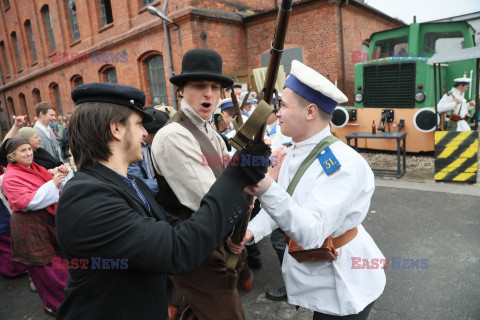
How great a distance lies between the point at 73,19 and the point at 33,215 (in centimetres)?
1696

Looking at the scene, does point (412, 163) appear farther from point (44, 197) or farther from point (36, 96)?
point (36, 96)

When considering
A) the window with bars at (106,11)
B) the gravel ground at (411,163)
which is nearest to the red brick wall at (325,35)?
the gravel ground at (411,163)

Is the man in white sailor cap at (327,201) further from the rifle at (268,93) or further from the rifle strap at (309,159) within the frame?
the rifle at (268,93)

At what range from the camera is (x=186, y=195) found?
1677 millimetres

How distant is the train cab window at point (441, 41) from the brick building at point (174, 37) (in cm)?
252

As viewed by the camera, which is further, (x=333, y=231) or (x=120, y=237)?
(x=333, y=231)

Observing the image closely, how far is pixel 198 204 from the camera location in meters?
1.67

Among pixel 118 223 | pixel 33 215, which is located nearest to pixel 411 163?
pixel 33 215

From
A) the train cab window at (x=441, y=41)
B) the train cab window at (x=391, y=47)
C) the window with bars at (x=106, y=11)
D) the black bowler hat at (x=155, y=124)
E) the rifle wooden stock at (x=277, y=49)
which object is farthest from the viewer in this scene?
the window with bars at (x=106, y=11)

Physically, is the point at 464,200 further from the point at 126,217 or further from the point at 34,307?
the point at 34,307

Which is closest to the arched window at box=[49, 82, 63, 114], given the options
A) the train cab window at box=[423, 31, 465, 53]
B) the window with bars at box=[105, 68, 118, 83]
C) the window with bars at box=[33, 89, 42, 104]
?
the window with bars at box=[33, 89, 42, 104]

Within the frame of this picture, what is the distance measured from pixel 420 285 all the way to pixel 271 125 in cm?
259

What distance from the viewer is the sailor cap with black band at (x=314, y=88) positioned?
144 centimetres

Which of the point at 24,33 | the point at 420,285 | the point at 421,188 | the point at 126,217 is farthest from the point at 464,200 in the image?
the point at 24,33
